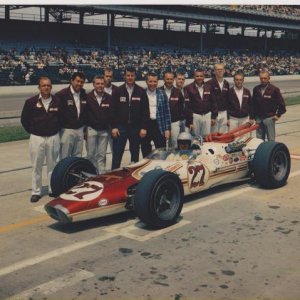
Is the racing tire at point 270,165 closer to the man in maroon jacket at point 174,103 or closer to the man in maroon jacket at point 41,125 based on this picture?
the man in maroon jacket at point 174,103

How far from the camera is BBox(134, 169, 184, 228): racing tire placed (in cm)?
572

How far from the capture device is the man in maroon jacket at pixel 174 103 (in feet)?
27.2

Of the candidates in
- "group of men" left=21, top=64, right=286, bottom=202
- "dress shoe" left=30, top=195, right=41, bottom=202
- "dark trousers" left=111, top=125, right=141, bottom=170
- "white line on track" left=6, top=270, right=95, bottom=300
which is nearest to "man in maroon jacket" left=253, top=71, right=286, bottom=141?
"group of men" left=21, top=64, right=286, bottom=202

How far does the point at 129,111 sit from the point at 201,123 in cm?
183

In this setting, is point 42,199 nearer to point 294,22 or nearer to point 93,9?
point 93,9

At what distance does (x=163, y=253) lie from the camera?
5.19 meters

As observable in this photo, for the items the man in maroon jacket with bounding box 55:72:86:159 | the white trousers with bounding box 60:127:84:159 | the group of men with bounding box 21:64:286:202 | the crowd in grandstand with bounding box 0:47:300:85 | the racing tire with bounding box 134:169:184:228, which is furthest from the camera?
the crowd in grandstand with bounding box 0:47:300:85

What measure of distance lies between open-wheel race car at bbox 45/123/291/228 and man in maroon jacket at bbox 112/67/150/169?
105cm

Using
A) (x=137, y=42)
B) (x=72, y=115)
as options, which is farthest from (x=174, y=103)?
(x=137, y=42)

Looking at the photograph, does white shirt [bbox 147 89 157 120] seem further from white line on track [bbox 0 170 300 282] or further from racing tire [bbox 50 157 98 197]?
white line on track [bbox 0 170 300 282]

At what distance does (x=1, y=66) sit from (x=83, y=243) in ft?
88.5

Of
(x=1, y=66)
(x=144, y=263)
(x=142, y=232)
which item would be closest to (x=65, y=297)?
(x=144, y=263)

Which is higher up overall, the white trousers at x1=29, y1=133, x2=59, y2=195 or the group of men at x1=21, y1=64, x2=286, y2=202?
the group of men at x1=21, y1=64, x2=286, y2=202

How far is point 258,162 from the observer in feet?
25.1
